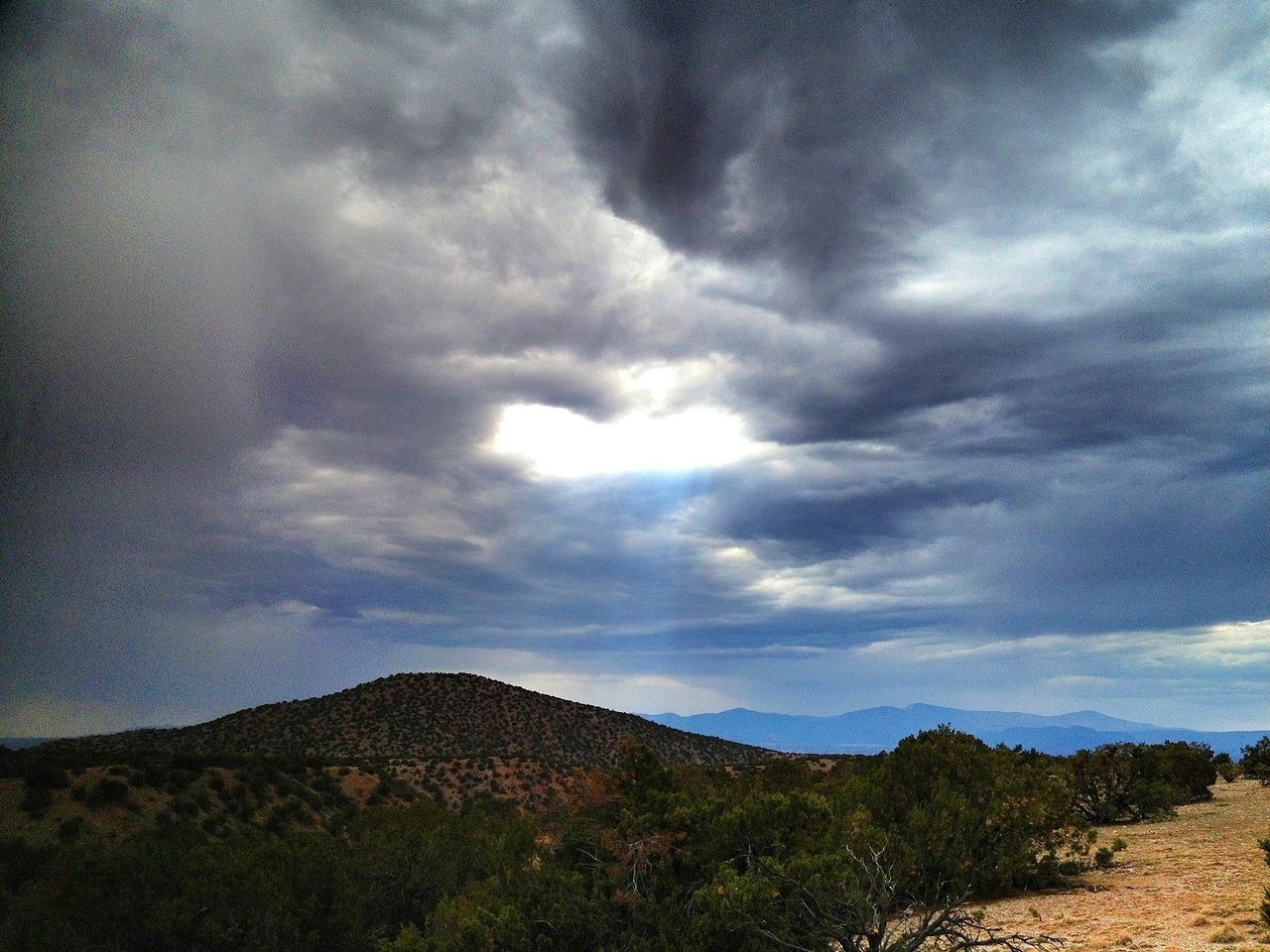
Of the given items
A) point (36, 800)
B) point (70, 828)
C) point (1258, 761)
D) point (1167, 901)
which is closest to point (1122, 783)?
point (1167, 901)

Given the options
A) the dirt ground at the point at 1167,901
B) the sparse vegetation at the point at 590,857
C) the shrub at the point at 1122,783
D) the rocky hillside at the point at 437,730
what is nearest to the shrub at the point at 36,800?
the sparse vegetation at the point at 590,857

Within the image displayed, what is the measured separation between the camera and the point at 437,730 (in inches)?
3492

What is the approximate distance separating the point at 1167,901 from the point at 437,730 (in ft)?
267

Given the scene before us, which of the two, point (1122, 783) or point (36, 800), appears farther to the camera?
point (1122, 783)

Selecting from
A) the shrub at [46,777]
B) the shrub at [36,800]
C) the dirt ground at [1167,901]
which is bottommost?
the dirt ground at [1167,901]

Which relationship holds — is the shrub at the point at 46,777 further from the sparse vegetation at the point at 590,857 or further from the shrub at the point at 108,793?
the shrub at the point at 108,793

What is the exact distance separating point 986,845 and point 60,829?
108 ft

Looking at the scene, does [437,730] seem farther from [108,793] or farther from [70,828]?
[70,828]

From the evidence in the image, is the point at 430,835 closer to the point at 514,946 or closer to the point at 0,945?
the point at 0,945

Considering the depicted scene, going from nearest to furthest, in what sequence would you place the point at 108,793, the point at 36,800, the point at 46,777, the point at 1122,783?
the point at 36,800 → the point at 46,777 → the point at 108,793 → the point at 1122,783

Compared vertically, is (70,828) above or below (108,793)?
below

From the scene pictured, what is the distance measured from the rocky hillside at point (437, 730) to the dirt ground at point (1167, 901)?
5123 centimetres

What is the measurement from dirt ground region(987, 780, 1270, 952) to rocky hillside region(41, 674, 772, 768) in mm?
51231

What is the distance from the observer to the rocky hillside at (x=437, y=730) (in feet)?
264
